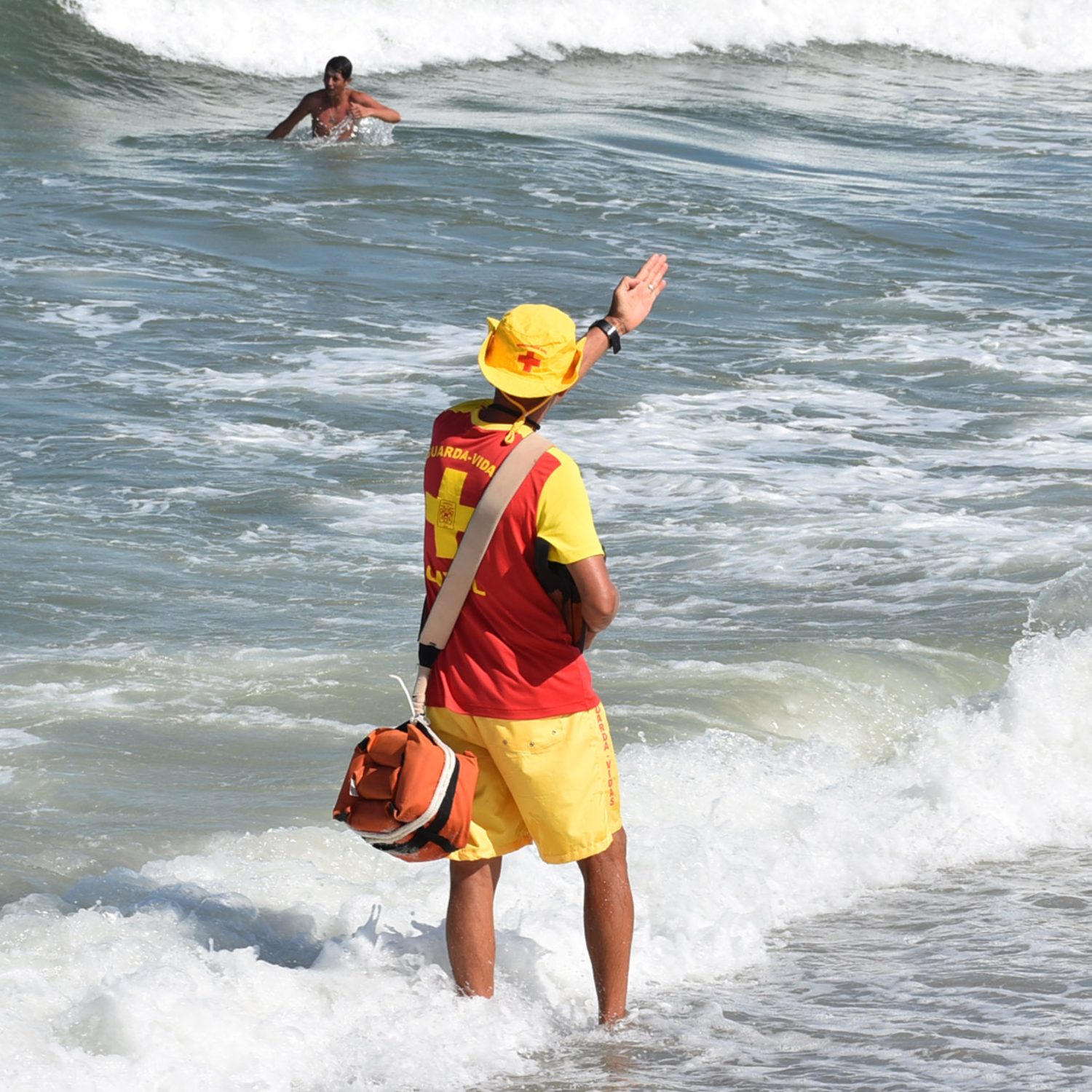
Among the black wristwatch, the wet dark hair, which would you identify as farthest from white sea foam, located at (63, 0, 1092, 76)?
the black wristwatch

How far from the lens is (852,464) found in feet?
31.4

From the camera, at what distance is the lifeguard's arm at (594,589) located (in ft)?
11.5

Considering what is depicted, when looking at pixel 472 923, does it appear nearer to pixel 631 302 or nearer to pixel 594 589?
pixel 594 589

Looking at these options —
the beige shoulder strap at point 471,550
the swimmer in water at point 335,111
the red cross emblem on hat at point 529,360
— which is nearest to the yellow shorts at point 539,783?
the beige shoulder strap at point 471,550

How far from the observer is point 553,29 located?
2766cm

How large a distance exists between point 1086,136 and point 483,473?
21.8 metres

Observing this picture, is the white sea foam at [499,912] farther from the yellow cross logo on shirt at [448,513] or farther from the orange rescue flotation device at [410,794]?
the yellow cross logo on shirt at [448,513]

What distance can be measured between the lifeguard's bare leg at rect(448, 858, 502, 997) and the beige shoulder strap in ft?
1.29

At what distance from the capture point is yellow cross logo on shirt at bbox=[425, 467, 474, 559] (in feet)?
11.7

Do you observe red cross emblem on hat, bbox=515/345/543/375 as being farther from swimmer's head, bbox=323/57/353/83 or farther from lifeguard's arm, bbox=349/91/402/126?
swimmer's head, bbox=323/57/353/83

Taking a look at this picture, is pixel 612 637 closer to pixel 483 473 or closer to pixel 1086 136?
pixel 483 473

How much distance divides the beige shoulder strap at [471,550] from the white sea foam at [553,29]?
2138 cm

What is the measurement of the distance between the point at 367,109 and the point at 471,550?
1629 cm

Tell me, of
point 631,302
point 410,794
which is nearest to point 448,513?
point 410,794
